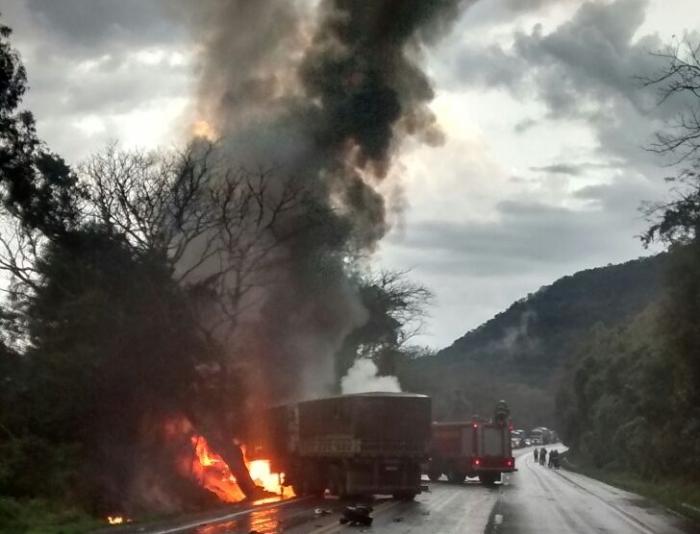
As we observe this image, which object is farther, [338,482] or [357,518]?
[338,482]

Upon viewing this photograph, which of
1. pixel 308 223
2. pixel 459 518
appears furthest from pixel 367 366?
pixel 459 518

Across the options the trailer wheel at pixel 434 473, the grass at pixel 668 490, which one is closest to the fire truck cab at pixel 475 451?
the trailer wheel at pixel 434 473

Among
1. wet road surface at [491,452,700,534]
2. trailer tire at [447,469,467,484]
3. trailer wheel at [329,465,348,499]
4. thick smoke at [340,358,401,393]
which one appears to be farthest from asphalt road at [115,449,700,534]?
thick smoke at [340,358,401,393]

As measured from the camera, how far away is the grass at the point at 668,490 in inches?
1299

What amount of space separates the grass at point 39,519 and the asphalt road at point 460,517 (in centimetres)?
154

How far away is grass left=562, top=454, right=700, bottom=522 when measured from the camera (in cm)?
3299

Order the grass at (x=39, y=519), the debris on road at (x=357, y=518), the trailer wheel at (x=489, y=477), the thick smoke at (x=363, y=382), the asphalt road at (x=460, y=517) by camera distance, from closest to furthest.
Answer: the asphalt road at (x=460, y=517) < the grass at (x=39, y=519) < the debris on road at (x=357, y=518) < the trailer wheel at (x=489, y=477) < the thick smoke at (x=363, y=382)

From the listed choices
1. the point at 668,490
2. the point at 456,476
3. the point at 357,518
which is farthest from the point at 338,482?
the point at 456,476

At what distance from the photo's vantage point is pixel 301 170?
48406 mm

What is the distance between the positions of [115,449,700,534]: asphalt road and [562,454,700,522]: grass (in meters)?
0.88

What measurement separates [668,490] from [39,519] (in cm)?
2651

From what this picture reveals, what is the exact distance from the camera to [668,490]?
4172 centimetres

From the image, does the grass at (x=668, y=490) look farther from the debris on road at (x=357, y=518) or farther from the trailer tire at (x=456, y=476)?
the debris on road at (x=357, y=518)

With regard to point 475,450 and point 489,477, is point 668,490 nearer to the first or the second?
point 489,477
